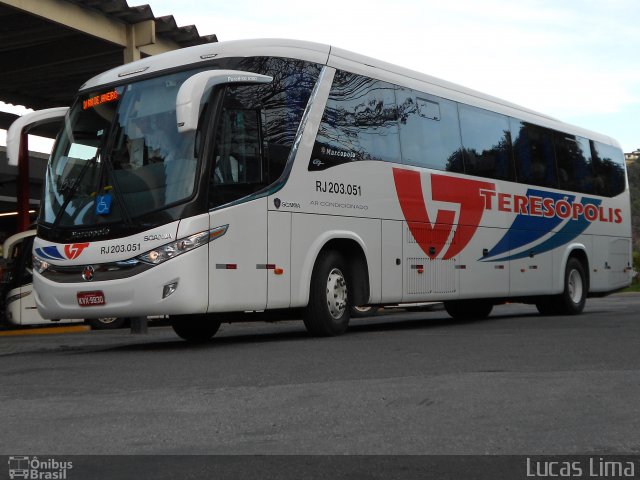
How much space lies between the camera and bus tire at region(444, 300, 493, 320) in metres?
17.6

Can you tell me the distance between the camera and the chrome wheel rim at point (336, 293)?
39.3 ft

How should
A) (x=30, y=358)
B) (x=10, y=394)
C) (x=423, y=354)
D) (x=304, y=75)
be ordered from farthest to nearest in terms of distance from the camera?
(x=304, y=75), (x=30, y=358), (x=423, y=354), (x=10, y=394)

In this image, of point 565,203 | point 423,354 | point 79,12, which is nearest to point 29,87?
point 79,12

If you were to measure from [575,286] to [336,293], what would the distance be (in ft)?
25.0

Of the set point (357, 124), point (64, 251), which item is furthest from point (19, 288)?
point (357, 124)

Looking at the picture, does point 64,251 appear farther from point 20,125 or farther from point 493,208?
point 493,208

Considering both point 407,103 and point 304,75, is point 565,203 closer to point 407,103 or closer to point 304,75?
point 407,103

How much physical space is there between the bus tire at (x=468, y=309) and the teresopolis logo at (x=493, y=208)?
1508 millimetres

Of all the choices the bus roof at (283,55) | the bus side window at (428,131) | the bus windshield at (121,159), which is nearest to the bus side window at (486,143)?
the bus side window at (428,131)

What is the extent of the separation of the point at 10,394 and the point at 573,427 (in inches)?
163

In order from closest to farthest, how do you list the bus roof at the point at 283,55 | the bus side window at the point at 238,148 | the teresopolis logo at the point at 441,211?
the bus side window at the point at 238,148
the bus roof at the point at 283,55
the teresopolis logo at the point at 441,211

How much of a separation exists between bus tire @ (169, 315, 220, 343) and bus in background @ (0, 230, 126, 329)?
663cm

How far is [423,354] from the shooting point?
31.0ft

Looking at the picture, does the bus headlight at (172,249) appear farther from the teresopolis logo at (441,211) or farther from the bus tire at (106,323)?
the bus tire at (106,323)
